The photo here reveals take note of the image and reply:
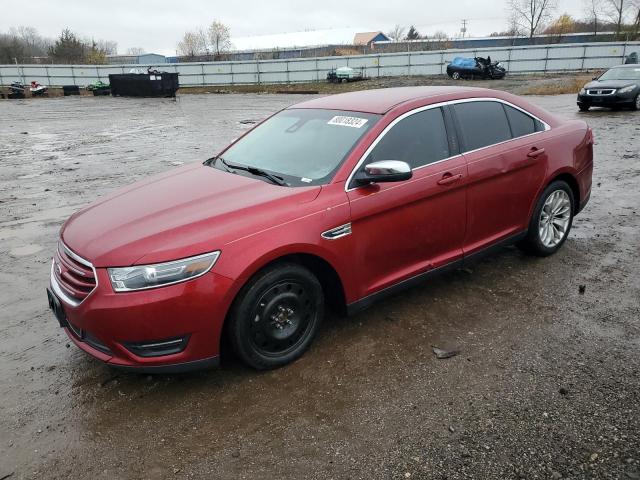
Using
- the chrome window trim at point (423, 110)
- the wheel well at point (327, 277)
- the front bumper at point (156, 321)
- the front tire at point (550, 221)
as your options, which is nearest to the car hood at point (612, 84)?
the front tire at point (550, 221)

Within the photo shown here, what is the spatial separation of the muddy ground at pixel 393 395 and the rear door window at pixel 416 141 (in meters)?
1.24

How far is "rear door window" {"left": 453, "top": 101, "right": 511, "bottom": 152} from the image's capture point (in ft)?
13.5

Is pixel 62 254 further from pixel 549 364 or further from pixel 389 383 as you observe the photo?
pixel 549 364

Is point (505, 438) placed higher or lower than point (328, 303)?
lower

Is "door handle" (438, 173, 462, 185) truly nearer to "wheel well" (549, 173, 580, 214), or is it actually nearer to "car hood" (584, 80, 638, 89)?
"wheel well" (549, 173, 580, 214)

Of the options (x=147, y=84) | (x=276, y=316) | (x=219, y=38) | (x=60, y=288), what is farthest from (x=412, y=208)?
(x=219, y=38)

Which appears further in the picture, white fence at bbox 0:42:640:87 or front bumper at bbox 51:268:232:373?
white fence at bbox 0:42:640:87

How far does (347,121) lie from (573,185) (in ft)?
8.70

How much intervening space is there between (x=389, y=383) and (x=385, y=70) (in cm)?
4199

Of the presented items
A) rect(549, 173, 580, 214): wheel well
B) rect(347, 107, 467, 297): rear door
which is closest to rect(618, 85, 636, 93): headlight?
rect(549, 173, 580, 214): wheel well

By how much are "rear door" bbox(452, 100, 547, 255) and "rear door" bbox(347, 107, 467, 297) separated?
159mm

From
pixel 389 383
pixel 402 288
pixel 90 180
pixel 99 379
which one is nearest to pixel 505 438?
pixel 389 383

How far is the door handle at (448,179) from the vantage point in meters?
3.81

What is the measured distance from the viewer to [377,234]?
A: 3.51 meters
